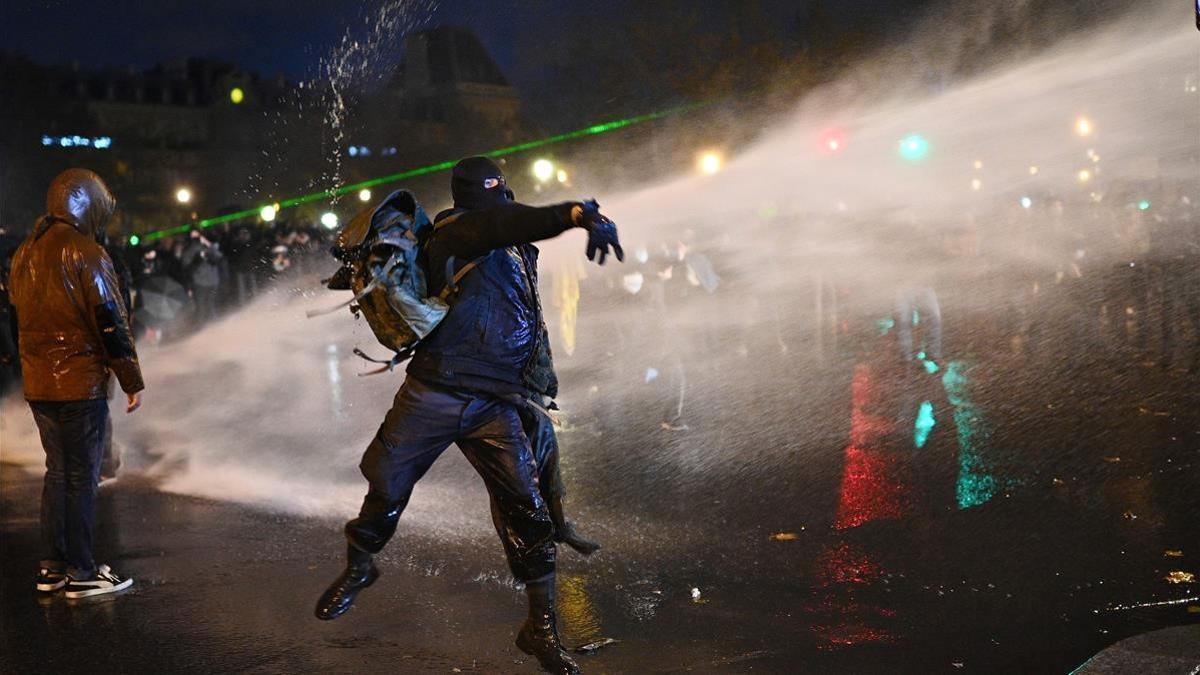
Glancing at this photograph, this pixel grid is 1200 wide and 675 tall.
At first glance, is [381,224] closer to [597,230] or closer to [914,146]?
[597,230]

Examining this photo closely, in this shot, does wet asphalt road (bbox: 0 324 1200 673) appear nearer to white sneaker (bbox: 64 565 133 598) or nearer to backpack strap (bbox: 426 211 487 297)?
white sneaker (bbox: 64 565 133 598)

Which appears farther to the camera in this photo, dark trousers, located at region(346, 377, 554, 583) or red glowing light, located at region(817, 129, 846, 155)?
red glowing light, located at region(817, 129, 846, 155)

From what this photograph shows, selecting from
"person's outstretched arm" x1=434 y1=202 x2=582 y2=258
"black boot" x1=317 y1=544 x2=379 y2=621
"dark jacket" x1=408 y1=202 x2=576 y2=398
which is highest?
"person's outstretched arm" x1=434 y1=202 x2=582 y2=258

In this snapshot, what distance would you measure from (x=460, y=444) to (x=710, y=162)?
→ 2072cm

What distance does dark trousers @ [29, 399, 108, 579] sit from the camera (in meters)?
5.68

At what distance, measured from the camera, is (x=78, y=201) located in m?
5.74

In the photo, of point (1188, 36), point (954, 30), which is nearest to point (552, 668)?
point (1188, 36)

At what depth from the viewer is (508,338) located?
4.36m

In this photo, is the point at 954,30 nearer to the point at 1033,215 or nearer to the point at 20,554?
the point at 1033,215

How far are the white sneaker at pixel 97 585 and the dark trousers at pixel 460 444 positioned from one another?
6.59 ft

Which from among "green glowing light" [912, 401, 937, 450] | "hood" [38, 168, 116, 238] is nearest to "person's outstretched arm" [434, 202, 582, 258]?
"hood" [38, 168, 116, 238]

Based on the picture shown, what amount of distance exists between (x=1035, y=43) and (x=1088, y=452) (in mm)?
11024

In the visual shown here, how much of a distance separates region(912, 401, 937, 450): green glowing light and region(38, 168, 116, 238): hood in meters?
5.19

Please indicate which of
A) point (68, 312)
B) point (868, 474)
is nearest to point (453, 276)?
point (68, 312)
